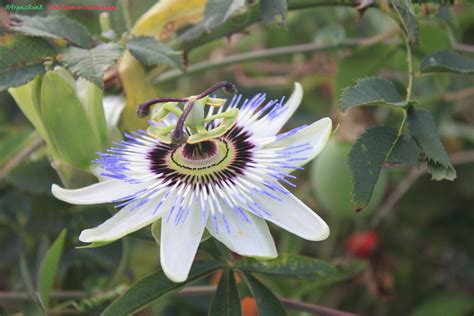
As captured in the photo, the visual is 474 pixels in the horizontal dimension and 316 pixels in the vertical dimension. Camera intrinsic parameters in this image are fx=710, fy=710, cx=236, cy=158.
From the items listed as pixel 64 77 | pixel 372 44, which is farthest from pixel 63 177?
pixel 372 44

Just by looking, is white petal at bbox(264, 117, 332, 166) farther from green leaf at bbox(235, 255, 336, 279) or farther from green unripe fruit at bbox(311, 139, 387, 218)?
green unripe fruit at bbox(311, 139, 387, 218)

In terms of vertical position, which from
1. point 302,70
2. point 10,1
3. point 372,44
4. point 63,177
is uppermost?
point 10,1

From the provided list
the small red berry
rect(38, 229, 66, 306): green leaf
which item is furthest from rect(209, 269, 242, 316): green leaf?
the small red berry

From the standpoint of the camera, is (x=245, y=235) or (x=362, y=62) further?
(x=362, y=62)

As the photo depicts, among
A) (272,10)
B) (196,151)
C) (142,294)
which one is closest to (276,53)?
(272,10)

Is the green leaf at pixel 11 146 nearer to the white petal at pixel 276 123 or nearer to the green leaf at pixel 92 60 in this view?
the green leaf at pixel 92 60

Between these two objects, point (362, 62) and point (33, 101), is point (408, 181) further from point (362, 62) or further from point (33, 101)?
point (33, 101)

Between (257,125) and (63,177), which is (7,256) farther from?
(257,125)
